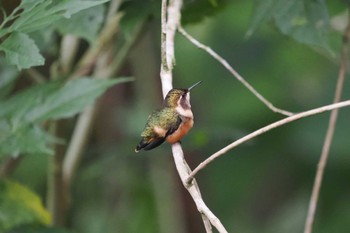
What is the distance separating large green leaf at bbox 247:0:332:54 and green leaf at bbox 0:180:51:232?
92cm

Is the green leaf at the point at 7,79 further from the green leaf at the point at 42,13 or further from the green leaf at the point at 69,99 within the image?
the green leaf at the point at 42,13

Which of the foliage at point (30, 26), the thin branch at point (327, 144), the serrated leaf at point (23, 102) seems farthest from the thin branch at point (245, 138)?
the serrated leaf at point (23, 102)

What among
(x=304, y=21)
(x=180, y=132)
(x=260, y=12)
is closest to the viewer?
(x=180, y=132)

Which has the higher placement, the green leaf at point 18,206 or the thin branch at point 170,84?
the thin branch at point 170,84

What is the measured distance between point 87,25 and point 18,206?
64 cm

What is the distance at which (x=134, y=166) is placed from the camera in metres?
3.91

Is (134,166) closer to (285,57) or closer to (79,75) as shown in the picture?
(285,57)

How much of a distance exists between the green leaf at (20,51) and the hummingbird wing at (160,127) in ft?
0.85

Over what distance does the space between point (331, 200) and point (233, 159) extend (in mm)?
511

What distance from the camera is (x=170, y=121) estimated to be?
1.76 metres

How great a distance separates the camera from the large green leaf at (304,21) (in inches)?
90.6

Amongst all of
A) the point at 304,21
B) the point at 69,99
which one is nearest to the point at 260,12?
the point at 304,21

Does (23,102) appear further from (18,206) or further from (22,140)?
(18,206)

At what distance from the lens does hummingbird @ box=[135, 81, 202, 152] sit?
5.72 feet
